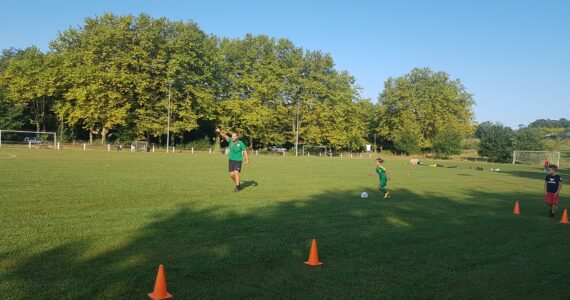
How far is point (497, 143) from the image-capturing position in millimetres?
77312

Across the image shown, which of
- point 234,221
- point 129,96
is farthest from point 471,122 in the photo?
point 234,221

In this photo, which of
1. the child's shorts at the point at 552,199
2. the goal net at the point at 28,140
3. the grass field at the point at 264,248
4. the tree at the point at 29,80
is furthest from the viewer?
the tree at the point at 29,80

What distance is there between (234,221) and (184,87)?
5853 cm

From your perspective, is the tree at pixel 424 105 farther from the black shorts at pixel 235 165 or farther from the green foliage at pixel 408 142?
the black shorts at pixel 235 165

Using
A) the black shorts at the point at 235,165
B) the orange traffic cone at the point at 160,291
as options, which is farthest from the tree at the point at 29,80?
the orange traffic cone at the point at 160,291

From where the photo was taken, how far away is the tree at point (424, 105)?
8838 cm

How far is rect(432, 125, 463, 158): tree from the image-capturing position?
82438 mm

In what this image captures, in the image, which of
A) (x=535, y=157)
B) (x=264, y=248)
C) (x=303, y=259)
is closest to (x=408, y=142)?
(x=535, y=157)

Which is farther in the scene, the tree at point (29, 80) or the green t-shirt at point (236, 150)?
the tree at point (29, 80)

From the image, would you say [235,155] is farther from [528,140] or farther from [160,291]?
[528,140]

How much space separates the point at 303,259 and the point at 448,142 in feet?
267

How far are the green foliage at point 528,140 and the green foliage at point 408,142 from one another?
56.4ft

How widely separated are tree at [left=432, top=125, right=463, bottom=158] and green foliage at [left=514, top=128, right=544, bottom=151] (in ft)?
31.7

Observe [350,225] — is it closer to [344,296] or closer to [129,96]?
[344,296]
